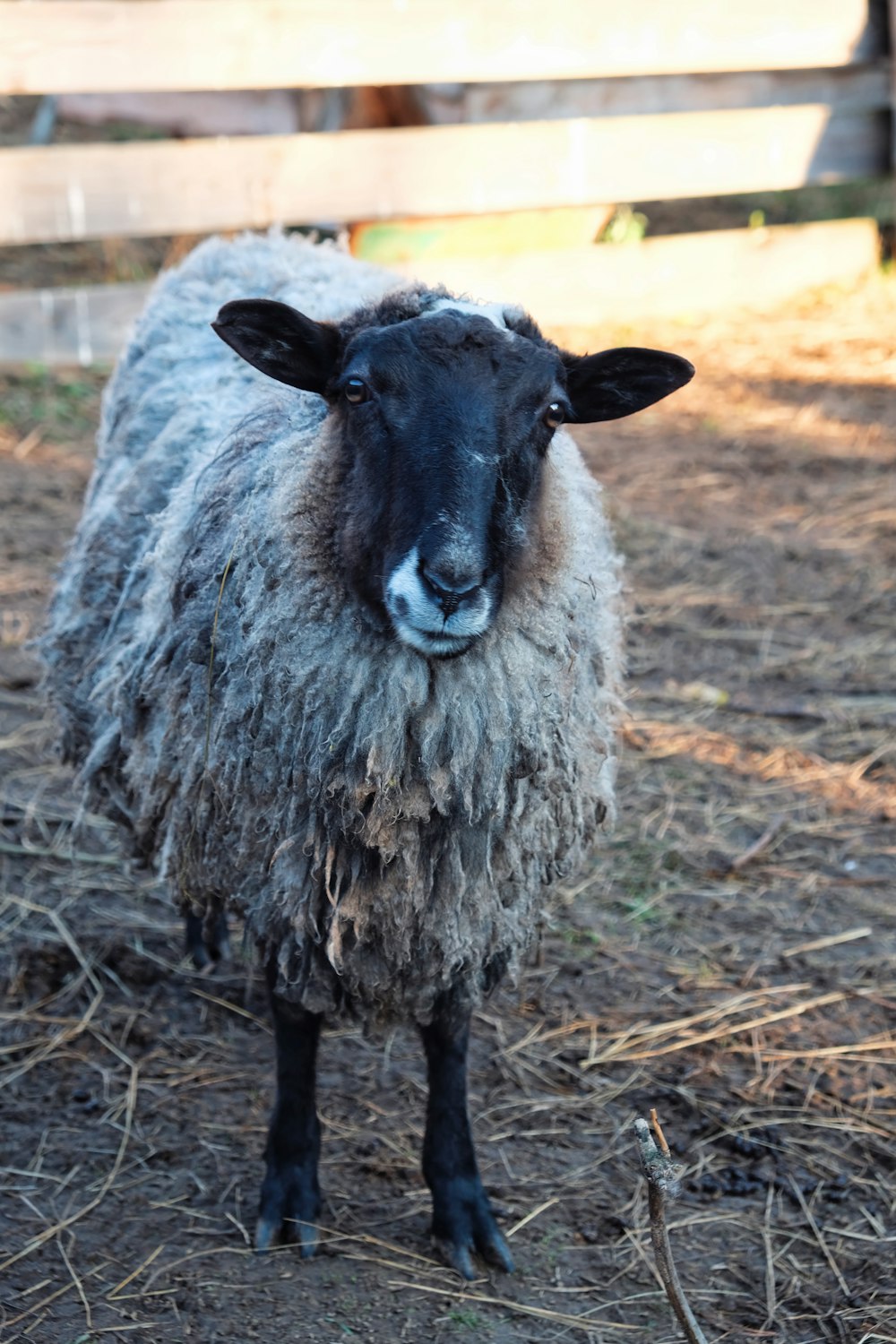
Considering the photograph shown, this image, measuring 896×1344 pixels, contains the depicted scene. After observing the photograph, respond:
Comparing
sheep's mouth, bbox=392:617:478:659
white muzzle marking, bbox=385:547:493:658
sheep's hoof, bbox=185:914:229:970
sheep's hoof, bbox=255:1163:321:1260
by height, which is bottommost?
sheep's hoof, bbox=185:914:229:970

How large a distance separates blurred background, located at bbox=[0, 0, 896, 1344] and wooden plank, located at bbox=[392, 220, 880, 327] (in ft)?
0.08

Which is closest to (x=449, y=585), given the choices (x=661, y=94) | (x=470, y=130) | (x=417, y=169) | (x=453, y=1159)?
(x=453, y=1159)

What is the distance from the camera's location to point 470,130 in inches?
297

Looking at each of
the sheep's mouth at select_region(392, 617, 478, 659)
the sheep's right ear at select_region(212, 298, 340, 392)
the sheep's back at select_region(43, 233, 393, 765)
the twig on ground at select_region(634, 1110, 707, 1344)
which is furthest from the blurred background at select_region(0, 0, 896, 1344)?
the sheep's right ear at select_region(212, 298, 340, 392)

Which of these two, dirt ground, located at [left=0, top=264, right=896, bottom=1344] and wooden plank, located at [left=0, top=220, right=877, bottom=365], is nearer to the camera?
dirt ground, located at [left=0, top=264, right=896, bottom=1344]

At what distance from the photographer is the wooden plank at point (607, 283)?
6.96 m

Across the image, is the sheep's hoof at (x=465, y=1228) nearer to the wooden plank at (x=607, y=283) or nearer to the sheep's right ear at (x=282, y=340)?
the sheep's right ear at (x=282, y=340)

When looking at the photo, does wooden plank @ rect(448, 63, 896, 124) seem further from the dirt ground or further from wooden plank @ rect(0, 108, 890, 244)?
the dirt ground

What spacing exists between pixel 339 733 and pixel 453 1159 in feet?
3.00

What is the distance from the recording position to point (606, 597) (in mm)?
2707

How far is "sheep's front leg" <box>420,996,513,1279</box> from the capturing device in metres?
2.52

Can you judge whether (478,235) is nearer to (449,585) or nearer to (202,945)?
(202,945)

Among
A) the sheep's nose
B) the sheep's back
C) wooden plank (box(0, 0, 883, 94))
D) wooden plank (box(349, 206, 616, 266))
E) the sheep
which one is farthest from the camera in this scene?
wooden plank (box(349, 206, 616, 266))

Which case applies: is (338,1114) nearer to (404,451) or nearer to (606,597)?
(606,597)
